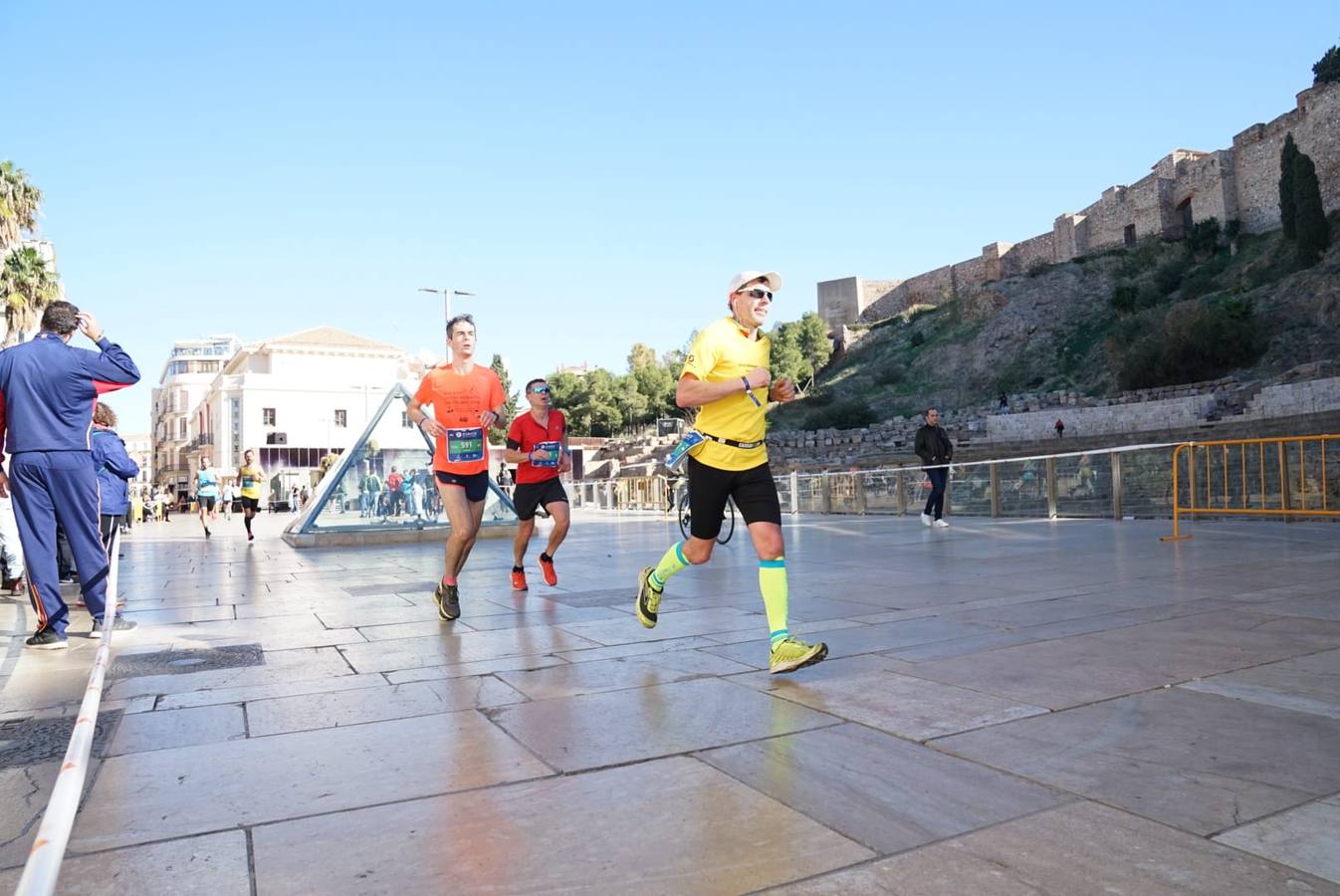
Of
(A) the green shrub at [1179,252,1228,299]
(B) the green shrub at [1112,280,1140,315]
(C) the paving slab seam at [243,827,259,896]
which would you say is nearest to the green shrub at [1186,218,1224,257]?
(A) the green shrub at [1179,252,1228,299]

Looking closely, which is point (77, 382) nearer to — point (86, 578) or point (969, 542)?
point (86, 578)

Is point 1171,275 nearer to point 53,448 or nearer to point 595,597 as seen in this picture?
point 595,597

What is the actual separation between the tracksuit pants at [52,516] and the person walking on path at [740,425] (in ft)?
10.2

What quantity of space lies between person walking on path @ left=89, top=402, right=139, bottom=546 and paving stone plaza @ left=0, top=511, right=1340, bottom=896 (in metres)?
1.53

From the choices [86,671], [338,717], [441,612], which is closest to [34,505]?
[86,671]

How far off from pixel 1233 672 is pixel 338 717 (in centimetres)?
311

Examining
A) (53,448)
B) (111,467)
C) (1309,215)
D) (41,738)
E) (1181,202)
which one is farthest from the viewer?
(1181,202)

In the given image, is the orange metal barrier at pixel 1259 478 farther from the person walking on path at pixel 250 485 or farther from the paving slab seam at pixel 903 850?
the person walking on path at pixel 250 485

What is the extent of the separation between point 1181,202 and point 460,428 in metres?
61.0

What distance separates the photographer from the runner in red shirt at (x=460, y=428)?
558 centimetres

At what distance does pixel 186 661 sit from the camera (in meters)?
4.36

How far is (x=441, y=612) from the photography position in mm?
5371

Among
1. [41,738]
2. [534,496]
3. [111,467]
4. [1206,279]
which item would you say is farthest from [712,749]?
[1206,279]

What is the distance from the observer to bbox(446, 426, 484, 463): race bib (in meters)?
5.64
